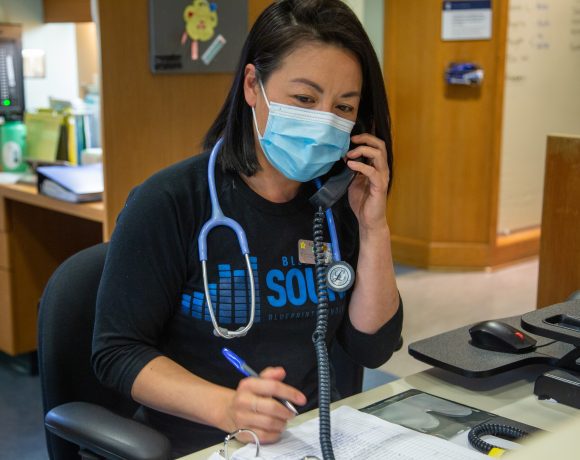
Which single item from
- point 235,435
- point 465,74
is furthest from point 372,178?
point 465,74

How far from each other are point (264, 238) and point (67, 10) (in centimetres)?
227

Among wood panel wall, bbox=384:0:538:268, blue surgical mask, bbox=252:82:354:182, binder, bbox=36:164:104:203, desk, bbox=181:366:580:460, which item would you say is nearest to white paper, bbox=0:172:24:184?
binder, bbox=36:164:104:203

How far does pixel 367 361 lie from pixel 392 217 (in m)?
3.43

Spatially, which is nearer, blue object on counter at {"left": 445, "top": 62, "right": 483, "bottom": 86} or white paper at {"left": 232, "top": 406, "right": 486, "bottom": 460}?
white paper at {"left": 232, "top": 406, "right": 486, "bottom": 460}

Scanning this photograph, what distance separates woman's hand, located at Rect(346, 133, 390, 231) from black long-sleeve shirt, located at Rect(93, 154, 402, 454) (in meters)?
0.11

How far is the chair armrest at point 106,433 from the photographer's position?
1122 millimetres

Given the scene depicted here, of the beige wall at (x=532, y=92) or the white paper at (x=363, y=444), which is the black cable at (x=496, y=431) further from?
the beige wall at (x=532, y=92)

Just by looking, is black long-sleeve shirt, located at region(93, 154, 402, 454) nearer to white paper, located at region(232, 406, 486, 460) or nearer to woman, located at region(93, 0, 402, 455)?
woman, located at region(93, 0, 402, 455)

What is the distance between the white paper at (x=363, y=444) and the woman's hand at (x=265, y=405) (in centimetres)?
2

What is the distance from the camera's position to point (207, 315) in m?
1.35

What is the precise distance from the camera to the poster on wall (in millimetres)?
2676

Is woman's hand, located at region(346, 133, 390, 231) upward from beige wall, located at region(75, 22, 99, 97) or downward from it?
downward

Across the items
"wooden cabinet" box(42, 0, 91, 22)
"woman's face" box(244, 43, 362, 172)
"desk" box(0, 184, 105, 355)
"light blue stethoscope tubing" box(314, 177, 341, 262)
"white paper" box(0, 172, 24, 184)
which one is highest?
"wooden cabinet" box(42, 0, 91, 22)

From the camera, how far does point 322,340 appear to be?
130 cm
